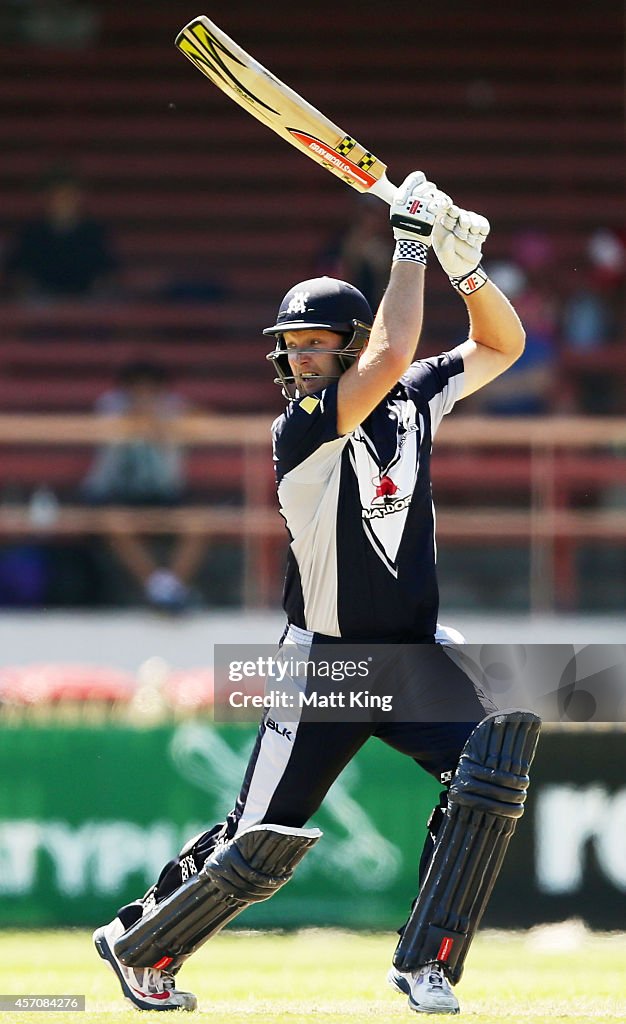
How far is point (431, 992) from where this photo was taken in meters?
3.82

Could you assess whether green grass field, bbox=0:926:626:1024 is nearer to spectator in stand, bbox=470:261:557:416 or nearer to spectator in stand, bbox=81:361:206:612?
spectator in stand, bbox=81:361:206:612

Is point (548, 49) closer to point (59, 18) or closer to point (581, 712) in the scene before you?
point (59, 18)

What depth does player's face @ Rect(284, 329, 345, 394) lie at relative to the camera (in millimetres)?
4031

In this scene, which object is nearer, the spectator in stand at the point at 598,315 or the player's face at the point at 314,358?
the player's face at the point at 314,358

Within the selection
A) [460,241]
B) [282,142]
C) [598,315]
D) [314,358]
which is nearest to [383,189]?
[460,241]

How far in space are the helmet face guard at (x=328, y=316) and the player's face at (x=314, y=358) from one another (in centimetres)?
1

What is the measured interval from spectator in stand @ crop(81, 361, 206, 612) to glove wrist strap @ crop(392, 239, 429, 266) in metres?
4.31

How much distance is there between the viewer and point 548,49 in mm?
11023

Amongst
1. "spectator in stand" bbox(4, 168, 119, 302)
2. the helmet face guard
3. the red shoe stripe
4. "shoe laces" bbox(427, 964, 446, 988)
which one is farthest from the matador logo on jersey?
"spectator in stand" bbox(4, 168, 119, 302)

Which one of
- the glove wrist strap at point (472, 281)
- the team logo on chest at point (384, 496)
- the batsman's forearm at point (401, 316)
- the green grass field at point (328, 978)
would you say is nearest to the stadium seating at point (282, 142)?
the green grass field at point (328, 978)

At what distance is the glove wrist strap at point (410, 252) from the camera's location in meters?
3.86

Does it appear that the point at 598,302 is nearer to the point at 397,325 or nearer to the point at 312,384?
the point at 312,384

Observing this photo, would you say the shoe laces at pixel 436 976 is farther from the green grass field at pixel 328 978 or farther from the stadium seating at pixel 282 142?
the stadium seating at pixel 282 142

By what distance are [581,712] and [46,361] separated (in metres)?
4.67
